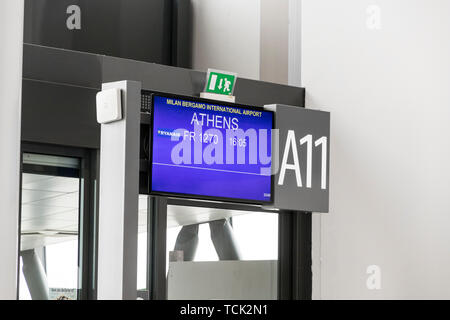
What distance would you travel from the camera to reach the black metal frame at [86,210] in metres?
5.41

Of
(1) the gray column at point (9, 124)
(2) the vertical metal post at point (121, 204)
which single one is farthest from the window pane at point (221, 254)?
(1) the gray column at point (9, 124)

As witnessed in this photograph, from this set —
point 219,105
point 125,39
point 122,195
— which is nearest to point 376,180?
point 219,105

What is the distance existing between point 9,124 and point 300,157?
138 inches

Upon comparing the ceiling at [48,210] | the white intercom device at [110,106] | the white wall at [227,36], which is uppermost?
the white wall at [227,36]

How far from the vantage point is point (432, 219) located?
600cm

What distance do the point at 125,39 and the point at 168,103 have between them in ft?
10.2

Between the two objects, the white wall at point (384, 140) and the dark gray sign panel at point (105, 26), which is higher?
the dark gray sign panel at point (105, 26)

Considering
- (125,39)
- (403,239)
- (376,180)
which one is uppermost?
(125,39)

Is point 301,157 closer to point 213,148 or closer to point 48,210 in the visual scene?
point 213,148

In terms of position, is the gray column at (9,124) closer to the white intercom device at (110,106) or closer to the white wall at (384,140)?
the white intercom device at (110,106)

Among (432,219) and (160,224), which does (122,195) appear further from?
(432,219)

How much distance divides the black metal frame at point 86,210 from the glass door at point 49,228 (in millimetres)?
24

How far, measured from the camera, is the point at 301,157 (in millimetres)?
4551

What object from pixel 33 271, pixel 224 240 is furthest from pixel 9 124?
pixel 224 240
